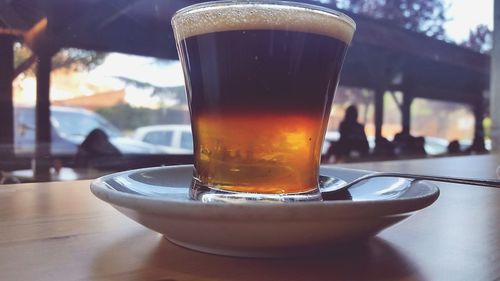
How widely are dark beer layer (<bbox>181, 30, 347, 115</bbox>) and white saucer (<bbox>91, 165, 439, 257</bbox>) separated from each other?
117 mm

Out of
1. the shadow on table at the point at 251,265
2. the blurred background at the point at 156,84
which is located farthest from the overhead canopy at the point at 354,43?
the shadow on table at the point at 251,265

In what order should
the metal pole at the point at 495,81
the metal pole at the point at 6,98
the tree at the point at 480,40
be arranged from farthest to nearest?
the tree at the point at 480,40 < the metal pole at the point at 495,81 < the metal pole at the point at 6,98

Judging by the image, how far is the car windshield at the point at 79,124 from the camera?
6.73 feet

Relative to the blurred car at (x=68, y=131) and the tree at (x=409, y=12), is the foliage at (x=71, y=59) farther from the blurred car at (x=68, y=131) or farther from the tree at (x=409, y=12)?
the tree at (x=409, y=12)

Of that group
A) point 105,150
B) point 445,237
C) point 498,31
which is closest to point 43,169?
point 105,150

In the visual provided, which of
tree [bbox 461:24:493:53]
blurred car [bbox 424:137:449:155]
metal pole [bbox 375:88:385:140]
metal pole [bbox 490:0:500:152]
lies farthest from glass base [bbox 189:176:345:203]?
tree [bbox 461:24:493:53]

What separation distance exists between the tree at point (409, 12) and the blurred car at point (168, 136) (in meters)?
1.01

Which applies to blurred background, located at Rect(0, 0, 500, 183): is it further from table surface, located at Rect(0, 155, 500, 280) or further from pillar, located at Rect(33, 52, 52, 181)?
table surface, located at Rect(0, 155, 500, 280)

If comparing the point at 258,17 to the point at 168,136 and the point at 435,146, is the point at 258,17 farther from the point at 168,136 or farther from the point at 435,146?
the point at 435,146

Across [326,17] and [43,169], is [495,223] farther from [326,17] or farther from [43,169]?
[43,169]

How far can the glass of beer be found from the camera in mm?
321

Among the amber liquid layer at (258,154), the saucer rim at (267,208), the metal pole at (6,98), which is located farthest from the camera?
the metal pole at (6,98)

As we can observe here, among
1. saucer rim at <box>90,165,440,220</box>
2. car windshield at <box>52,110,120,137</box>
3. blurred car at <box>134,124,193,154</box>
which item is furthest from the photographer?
blurred car at <box>134,124,193,154</box>

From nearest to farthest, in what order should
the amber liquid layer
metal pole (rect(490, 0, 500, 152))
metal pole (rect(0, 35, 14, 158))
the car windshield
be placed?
the amber liquid layer → metal pole (rect(0, 35, 14, 158)) → the car windshield → metal pole (rect(490, 0, 500, 152))
